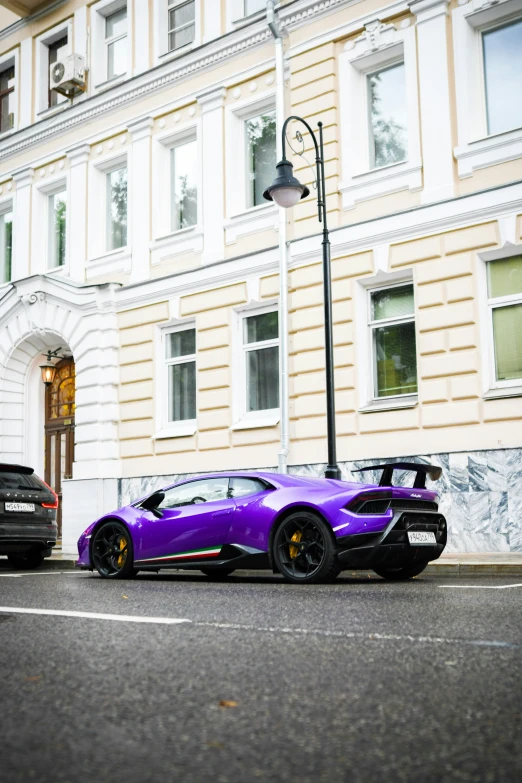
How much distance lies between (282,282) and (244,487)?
744cm

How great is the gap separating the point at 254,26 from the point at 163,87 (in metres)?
2.75

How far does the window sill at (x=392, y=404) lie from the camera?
51.0 feet

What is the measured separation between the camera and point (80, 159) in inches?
873

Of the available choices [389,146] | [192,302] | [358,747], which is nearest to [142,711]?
[358,747]

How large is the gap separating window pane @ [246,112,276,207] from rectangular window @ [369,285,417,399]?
12.6 feet

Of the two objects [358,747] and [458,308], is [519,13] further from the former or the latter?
[358,747]

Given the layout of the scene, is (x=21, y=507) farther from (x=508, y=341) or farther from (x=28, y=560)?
(x=508, y=341)

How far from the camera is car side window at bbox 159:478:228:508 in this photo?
10.8 m

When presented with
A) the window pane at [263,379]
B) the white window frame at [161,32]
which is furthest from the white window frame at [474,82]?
the white window frame at [161,32]

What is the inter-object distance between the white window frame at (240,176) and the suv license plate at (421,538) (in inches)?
369

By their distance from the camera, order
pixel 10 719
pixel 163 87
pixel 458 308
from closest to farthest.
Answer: pixel 10 719
pixel 458 308
pixel 163 87

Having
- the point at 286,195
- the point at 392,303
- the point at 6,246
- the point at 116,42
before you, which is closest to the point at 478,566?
the point at 286,195

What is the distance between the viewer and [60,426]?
22.8 meters

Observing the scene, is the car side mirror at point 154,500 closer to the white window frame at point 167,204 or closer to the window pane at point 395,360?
the window pane at point 395,360
